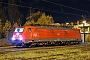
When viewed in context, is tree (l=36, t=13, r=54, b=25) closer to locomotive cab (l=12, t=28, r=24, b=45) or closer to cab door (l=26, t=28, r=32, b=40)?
locomotive cab (l=12, t=28, r=24, b=45)

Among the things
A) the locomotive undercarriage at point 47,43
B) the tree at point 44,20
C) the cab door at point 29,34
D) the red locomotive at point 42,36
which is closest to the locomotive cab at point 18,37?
the red locomotive at point 42,36

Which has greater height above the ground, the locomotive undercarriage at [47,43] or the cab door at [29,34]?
the cab door at [29,34]

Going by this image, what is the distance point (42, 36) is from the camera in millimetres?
36188

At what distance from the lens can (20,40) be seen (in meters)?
33.1

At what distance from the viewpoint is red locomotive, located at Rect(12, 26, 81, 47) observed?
33531 millimetres

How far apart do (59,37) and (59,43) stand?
1.23 metres

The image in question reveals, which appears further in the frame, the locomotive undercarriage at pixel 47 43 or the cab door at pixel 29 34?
the locomotive undercarriage at pixel 47 43

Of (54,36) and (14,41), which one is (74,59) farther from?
(54,36)

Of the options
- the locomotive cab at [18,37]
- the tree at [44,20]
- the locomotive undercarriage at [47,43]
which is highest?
the tree at [44,20]

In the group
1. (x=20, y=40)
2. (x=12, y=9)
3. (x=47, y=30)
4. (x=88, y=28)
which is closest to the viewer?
(x=20, y=40)

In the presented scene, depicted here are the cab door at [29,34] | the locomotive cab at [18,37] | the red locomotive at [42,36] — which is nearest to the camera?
the locomotive cab at [18,37]

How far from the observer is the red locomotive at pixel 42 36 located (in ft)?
110

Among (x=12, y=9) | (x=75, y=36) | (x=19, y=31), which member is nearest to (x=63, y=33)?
(x=75, y=36)

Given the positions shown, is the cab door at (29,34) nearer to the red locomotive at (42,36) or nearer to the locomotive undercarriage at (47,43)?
the red locomotive at (42,36)
